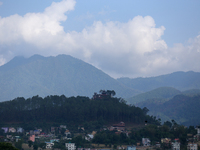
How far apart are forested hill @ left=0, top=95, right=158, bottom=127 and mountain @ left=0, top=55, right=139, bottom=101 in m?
75.3

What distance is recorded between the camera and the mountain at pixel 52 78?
493 feet

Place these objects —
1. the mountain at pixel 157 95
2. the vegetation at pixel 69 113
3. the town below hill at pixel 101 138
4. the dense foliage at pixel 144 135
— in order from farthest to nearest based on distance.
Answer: the mountain at pixel 157 95, the vegetation at pixel 69 113, the dense foliage at pixel 144 135, the town below hill at pixel 101 138

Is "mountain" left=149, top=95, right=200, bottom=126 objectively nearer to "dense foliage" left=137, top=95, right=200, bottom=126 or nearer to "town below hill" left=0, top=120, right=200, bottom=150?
"dense foliage" left=137, top=95, right=200, bottom=126

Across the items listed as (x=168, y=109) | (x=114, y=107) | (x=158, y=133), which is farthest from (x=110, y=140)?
(x=168, y=109)

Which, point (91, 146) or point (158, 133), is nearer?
point (91, 146)

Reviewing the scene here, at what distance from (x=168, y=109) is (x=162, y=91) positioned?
46.7m

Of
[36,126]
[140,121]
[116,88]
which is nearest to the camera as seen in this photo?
[36,126]

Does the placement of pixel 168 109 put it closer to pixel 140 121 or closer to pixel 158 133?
pixel 140 121

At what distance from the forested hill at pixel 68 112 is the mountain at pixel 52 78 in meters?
75.3

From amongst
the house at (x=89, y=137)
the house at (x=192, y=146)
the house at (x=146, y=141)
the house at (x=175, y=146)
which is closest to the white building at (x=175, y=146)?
the house at (x=175, y=146)

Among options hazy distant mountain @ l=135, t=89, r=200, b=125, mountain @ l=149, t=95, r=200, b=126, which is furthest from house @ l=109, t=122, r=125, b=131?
mountain @ l=149, t=95, r=200, b=126

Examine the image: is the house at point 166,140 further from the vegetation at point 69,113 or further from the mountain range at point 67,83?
the mountain range at point 67,83

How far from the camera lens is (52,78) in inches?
6658

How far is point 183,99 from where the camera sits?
128m
